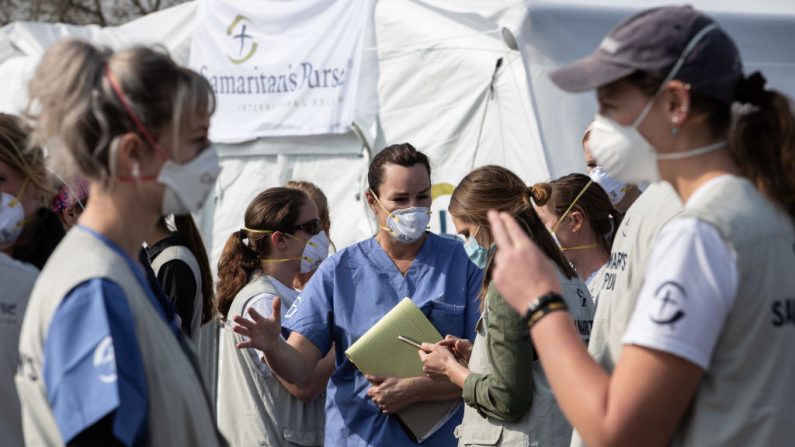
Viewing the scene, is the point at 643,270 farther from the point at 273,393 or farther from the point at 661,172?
the point at 273,393

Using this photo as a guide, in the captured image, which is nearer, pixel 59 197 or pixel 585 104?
pixel 59 197

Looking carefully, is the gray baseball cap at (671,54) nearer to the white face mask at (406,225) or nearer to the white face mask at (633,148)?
the white face mask at (633,148)

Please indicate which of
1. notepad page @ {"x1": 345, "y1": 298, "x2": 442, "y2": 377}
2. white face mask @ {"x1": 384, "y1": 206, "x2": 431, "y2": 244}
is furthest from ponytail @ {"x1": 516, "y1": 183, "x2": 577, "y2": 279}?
white face mask @ {"x1": 384, "y1": 206, "x2": 431, "y2": 244}

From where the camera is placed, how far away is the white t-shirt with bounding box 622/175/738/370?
6.29 feet

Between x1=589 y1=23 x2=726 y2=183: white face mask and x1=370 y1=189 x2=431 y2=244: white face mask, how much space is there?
7.20 ft

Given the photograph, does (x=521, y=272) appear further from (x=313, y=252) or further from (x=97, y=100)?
(x=313, y=252)

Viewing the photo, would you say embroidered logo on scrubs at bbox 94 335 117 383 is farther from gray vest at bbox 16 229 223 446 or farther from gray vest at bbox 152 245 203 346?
gray vest at bbox 152 245 203 346

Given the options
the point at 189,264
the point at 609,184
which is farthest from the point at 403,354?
the point at 609,184

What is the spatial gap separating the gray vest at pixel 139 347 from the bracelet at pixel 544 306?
694 millimetres

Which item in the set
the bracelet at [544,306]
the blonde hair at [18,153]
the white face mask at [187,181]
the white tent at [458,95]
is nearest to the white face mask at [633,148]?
the bracelet at [544,306]

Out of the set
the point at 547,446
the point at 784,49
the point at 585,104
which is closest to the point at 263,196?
the point at 547,446

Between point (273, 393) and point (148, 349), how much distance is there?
2627mm

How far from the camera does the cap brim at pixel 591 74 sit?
2.10m

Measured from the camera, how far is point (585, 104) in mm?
7215
